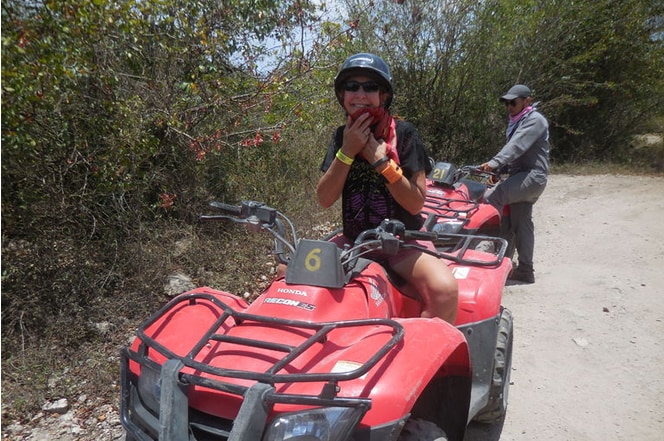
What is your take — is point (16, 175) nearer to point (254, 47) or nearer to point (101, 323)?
point (101, 323)

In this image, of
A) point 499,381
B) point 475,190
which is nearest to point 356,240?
point 499,381

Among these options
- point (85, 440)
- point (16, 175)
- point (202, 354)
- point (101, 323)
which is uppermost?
point (16, 175)

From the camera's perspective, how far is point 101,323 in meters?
4.08

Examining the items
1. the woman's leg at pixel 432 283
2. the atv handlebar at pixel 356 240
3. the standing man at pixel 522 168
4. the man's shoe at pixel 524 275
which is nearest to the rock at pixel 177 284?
the atv handlebar at pixel 356 240

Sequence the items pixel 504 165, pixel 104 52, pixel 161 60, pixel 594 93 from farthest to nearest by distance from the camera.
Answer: pixel 594 93 → pixel 504 165 → pixel 161 60 → pixel 104 52

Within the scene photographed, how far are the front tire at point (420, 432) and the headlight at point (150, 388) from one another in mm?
915

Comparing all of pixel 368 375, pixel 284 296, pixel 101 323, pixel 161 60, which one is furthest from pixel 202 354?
pixel 161 60

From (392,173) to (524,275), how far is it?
3916 mm

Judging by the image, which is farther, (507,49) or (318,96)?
(507,49)

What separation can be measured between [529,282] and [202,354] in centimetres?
472

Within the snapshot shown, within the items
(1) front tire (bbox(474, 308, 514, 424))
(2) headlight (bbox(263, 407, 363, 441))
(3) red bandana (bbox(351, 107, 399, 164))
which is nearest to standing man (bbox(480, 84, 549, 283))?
(1) front tire (bbox(474, 308, 514, 424))

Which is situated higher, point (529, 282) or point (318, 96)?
point (318, 96)

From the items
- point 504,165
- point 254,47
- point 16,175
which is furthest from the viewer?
point 254,47

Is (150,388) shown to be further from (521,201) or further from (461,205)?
(521,201)
